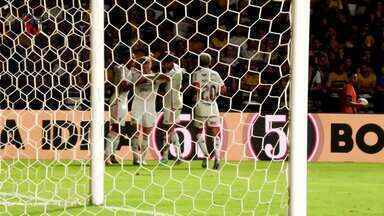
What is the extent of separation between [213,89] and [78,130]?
7.09 feet

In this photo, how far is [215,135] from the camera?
11.9 metres

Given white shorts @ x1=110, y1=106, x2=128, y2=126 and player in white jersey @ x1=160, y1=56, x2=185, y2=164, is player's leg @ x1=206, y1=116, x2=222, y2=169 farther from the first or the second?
white shorts @ x1=110, y1=106, x2=128, y2=126

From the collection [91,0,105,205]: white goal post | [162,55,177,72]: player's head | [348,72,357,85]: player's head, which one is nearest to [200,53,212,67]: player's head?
[162,55,177,72]: player's head

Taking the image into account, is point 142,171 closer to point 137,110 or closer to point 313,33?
point 137,110

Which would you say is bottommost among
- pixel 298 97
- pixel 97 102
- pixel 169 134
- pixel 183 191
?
pixel 183 191

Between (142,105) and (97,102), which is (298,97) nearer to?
(97,102)

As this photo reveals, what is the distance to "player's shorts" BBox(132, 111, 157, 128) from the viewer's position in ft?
40.3

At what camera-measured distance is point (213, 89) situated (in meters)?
11.3

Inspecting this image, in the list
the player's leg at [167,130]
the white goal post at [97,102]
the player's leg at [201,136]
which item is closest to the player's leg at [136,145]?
the player's leg at [167,130]

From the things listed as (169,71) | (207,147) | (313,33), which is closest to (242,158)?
(207,147)

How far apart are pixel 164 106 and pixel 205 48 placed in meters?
0.98

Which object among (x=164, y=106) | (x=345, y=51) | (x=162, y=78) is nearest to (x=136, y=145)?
(x=164, y=106)

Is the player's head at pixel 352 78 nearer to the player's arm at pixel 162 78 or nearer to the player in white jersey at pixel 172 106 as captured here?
the player in white jersey at pixel 172 106

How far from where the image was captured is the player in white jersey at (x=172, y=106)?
11773 millimetres
